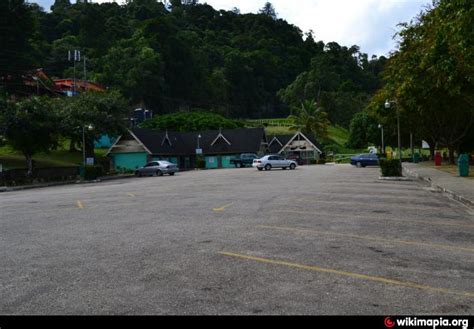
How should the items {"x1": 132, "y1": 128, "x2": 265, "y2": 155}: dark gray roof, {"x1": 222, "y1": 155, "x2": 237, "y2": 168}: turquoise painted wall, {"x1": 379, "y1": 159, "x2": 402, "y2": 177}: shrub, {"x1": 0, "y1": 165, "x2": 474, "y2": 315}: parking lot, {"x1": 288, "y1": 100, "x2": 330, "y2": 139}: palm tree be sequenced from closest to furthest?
1. {"x1": 0, "y1": 165, "x2": 474, "y2": 315}: parking lot
2. {"x1": 379, "y1": 159, "x2": 402, "y2": 177}: shrub
3. {"x1": 132, "y1": 128, "x2": 265, "y2": 155}: dark gray roof
4. {"x1": 222, "y1": 155, "x2": 237, "y2": 168}: turquoise painted wall
5. {"x1": 288, "y1": 100, "x2": 330, "y2": 139}: palm tree

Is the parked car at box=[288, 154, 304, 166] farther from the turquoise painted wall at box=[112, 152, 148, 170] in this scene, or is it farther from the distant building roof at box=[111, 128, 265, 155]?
the turquoise painted wall at box=[112, 152, 148, 170]

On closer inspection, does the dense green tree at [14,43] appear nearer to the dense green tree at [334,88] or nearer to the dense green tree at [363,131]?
the dense green tree at [363,131]

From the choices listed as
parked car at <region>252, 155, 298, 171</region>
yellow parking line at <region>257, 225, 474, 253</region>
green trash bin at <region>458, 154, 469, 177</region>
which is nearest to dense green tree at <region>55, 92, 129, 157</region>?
parked car at <region>252, 155, 298, 171</region>

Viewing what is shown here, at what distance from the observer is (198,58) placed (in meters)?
129

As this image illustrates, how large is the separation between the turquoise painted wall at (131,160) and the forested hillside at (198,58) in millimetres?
19569

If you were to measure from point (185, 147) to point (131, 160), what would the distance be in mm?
12351

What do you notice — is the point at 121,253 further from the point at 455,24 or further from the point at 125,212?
the point at 455,24

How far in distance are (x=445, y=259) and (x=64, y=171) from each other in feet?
145

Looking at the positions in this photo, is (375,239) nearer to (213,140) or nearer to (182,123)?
(213,140)

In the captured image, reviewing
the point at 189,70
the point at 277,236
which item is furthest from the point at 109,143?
the point at 277,236

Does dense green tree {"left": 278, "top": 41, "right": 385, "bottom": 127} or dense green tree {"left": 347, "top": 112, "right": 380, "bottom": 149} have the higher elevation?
dense green tree {"left": 278, "top": 41, "right": 385, "bottom": 127}

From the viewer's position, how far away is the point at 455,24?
15.2m

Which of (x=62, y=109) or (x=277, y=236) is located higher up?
(x=62, y=109)

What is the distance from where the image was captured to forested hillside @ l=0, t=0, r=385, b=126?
10338 cm
